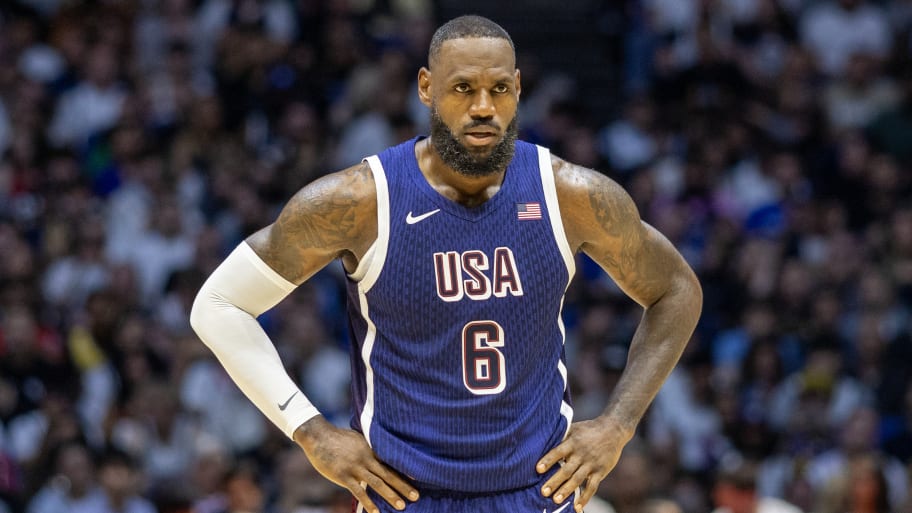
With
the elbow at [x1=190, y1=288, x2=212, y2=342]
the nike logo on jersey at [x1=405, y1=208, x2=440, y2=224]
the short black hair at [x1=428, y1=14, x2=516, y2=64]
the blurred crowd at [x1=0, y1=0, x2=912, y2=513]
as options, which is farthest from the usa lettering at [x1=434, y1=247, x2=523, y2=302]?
the blurred crowd at [x1=0, y1=0, x2=912, y2=513]

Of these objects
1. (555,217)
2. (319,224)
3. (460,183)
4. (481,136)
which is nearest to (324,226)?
(319,224)

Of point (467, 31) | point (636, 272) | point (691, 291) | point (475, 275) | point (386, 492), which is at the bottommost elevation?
point (386, 492)

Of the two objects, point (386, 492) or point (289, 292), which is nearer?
point (386, 492)

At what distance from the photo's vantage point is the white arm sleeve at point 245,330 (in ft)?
14.1

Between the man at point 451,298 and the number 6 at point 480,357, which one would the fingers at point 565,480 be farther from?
the number 6 at point 480,357

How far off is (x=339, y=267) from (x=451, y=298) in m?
6.59

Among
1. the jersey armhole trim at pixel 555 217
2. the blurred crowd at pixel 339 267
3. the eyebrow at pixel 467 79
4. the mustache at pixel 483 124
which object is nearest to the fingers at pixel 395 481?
the jersey armhole trim at pixel 555 217

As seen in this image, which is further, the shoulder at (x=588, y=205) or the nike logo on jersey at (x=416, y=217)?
the shoulder at (x=588, y=205)

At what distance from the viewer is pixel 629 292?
15.1 ft

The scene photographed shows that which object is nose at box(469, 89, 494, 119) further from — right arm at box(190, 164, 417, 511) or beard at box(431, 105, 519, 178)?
right arm at box(190, 164, 417, 511)

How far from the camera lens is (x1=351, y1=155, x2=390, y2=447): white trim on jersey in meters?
4.15

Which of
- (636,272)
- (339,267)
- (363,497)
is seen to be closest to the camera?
(363,497)

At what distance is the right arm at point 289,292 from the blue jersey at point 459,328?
0.21 feet

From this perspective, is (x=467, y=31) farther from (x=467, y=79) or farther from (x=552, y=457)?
(x=552, y=457)
